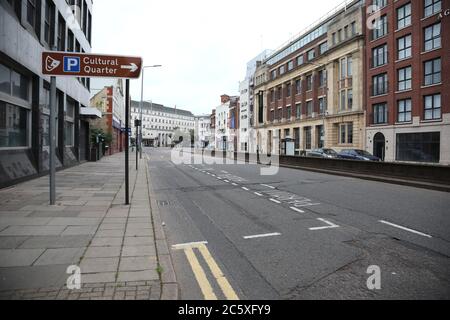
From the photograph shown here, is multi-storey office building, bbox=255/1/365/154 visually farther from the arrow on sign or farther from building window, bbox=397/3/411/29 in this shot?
the arrow on sign

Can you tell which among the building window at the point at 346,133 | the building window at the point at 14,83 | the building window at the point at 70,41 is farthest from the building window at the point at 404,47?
the building window at the point at 14,83

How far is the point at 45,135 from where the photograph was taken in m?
16.5

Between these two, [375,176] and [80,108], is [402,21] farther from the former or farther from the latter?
[80,108]

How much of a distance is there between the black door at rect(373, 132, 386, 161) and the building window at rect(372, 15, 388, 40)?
10754mm

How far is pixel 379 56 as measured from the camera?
37.9m

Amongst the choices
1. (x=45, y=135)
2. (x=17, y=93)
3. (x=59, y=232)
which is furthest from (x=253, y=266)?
(x=45, y=135)

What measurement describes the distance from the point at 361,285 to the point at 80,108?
82.2ft

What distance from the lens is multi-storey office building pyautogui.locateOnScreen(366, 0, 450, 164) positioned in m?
30.3

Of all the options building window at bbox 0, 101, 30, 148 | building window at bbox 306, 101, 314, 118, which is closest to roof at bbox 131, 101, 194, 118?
building window at bbox 306, 101, 314, 118

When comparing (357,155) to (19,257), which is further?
(357,155)

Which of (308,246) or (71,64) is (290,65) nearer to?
(71,64)

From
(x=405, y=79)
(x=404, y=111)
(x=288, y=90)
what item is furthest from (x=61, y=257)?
(x=288, y=90)

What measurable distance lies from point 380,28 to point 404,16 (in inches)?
134

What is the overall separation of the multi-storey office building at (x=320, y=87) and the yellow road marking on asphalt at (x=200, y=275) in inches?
1516
